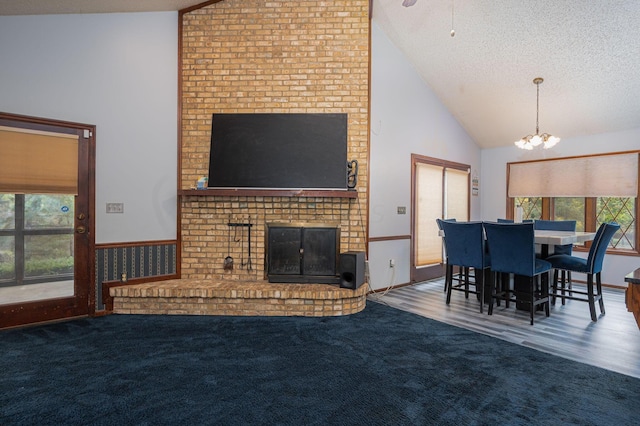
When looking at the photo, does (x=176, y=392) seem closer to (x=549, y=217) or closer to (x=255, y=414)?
(x=255, y=414)

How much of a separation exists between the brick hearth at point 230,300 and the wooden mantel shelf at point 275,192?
1.03 metres

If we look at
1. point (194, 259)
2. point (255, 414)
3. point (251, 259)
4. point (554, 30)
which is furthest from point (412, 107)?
point (255, 414)

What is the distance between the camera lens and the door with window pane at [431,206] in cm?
522

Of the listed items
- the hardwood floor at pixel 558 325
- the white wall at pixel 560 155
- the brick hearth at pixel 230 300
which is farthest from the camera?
the white wall at pixel 560 155

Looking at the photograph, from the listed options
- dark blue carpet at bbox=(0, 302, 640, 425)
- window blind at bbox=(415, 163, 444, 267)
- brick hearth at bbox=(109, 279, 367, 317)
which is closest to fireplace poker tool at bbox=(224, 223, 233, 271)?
brick hearth at bbox=(109, 279, 367, 317)

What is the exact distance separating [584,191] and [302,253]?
460 cm

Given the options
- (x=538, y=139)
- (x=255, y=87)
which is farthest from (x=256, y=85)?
(x=538, y=139)

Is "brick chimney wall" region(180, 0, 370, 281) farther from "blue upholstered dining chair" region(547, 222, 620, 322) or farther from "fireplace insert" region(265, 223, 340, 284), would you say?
"blue upholstered dining chair" region(547, 222, 620, 322)

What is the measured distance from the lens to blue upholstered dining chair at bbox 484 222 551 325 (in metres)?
3.38

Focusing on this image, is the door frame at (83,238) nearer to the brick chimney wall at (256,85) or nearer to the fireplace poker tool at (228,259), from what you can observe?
the brick chimney wall at (256,85)

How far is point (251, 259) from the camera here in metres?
4.09

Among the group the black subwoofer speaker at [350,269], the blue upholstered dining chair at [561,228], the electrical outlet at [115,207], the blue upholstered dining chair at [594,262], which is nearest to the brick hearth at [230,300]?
the black subwoofer speaker at [350,269]

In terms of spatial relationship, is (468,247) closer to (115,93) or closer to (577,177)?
(577,177)

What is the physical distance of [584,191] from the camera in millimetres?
5281
